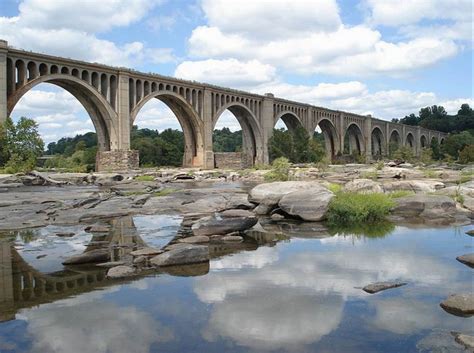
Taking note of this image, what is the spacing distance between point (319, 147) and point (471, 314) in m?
63.6

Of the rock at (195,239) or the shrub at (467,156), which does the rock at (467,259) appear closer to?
the rock at (195,239)

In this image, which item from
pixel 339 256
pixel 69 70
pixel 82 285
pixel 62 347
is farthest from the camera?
pixel 69 70

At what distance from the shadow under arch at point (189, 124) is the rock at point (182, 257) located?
1753 inches

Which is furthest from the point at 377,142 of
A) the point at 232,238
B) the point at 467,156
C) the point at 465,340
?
the point at 465,340

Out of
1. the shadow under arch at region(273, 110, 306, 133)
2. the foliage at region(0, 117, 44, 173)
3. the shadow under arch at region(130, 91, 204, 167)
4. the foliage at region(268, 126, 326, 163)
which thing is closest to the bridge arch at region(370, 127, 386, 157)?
the shadow under arch at region(273, 110, 306, 133)

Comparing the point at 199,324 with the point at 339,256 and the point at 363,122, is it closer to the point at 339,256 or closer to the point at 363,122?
the point at 339,256

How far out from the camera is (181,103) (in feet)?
176

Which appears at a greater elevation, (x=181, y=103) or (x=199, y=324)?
(x=181, y=103)

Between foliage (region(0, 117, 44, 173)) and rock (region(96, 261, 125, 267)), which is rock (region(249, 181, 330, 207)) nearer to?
rock (region(96, 261, 125, 267))

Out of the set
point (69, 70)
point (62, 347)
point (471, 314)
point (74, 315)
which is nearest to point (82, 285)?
point (74, 315)

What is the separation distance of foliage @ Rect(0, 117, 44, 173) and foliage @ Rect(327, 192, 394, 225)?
25456mm

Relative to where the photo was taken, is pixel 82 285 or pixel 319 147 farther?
pixel 319 147

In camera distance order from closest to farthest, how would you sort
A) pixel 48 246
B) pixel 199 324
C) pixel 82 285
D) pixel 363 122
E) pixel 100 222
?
pixel 199 324 → pixel 82 285 → pixel 48 246 → pixel 100 222 → pixel 363 122

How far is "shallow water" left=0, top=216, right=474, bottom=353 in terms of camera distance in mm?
4875
